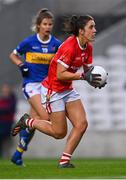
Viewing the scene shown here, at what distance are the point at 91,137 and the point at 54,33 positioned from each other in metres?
2.37

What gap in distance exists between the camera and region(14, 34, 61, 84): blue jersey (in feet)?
45.5

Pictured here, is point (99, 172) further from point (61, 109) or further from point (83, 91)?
point (83, 91)

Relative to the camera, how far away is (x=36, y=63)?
13875 mm

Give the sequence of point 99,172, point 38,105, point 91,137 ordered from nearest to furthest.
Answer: point 99,172 → point 38,105 → point 91,137

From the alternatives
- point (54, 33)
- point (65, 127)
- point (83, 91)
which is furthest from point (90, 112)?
point (65, 127)

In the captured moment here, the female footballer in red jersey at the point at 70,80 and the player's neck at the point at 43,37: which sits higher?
the player's neck at the point at 43,37

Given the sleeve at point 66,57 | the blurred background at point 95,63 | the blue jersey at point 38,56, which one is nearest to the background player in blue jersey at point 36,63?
the blue jersey at point 38,56

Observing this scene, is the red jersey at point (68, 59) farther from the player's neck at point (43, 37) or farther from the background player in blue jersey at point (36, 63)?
the player's neck at point (43, 37)

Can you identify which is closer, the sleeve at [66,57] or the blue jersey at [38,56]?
the sleeve at [66,57]

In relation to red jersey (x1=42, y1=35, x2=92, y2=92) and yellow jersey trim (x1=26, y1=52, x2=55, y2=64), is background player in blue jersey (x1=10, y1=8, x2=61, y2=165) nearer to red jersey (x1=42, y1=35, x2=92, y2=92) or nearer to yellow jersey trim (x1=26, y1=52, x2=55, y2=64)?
yellow jersey trim (x1=26, y1=52, x2=55, y2=64)

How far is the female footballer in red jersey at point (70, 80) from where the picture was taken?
12125mm

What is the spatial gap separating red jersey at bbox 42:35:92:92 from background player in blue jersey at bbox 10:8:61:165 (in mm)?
1185

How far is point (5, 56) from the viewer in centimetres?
2088

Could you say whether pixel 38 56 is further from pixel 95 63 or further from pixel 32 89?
pixel 95 63
